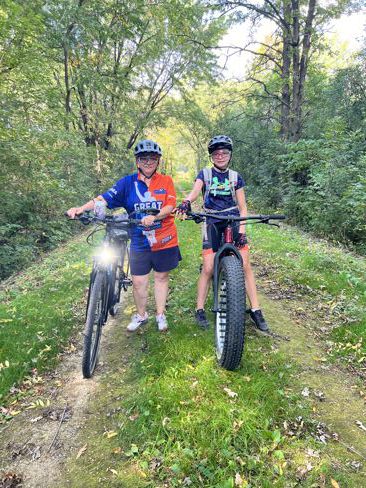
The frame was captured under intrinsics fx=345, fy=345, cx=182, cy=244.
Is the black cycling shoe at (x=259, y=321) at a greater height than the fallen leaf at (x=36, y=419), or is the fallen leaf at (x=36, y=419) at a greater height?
the black cycling shoe at (x=259, y=321)

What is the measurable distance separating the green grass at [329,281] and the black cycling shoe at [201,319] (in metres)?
1.75

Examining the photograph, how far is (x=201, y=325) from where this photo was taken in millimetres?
5031

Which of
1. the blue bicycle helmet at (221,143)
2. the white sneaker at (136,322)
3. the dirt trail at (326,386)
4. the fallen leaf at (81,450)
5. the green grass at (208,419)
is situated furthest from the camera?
the white sneaker at (136,322)

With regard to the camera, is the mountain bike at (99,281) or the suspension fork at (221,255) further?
the suspension fork at (221,255)

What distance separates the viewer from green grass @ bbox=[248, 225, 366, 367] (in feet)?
15.8

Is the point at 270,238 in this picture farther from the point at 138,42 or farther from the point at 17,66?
the point at 138,42

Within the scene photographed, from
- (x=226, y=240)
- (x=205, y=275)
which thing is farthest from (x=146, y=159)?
(x=205, y=275)

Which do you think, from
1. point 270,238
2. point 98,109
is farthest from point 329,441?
point 98,109

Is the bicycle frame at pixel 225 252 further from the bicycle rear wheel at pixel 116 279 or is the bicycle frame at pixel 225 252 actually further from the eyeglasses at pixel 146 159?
the bicycle rear wheel at pixel 116 279

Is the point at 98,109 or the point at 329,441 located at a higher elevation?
the point at 98,109

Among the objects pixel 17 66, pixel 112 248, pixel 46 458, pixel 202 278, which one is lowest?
pixel 46 458

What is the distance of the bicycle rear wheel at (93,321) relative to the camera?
3.85 meters

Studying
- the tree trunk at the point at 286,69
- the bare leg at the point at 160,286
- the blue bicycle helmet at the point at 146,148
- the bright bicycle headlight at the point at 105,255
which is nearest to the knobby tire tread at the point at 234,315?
the bare leg at the point at 160,286

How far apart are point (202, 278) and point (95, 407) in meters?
2.20
